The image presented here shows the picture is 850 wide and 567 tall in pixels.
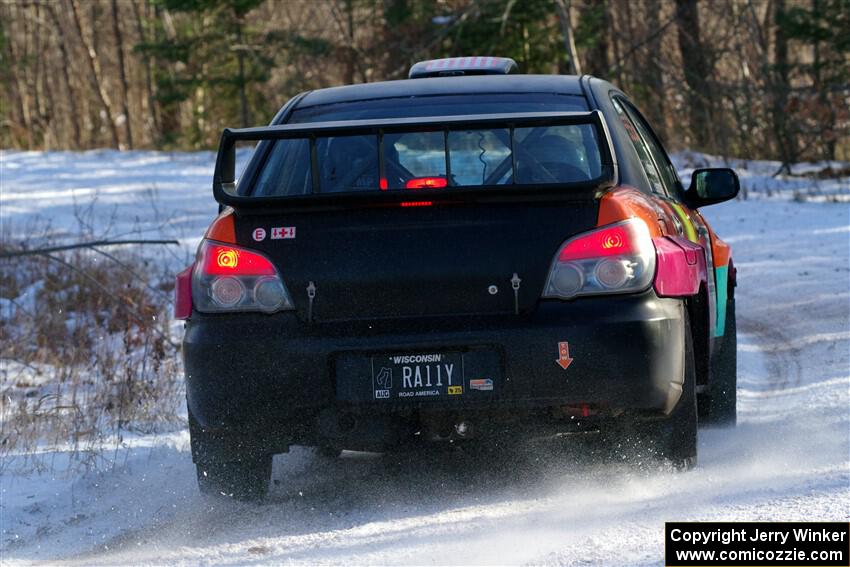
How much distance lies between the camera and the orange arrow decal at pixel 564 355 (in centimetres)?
419

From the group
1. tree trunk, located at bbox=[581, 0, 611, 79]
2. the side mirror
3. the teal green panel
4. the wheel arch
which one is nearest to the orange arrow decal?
the wheel arch

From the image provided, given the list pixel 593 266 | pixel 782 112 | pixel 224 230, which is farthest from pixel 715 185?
pixel 782 112

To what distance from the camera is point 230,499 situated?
472 centimetres

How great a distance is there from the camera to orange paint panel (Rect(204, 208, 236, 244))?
439 centimetres

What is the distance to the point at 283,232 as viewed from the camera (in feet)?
14.3

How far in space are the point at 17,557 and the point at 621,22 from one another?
Answer: 88.1 ft

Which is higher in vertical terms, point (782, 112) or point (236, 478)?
point (782, 112)

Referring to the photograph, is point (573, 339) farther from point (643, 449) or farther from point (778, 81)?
point (778, 81)

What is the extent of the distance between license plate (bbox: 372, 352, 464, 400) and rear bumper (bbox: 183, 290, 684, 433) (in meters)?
0.03

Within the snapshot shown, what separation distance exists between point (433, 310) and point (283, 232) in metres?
0.57

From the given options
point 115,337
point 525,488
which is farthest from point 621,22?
point 525,488

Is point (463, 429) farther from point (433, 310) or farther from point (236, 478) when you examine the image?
point (236, 478)

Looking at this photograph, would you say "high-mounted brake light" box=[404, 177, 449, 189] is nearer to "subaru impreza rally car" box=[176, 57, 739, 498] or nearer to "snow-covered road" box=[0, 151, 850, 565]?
"subaru impreza rally car" box=[176, 57, 739, 498]

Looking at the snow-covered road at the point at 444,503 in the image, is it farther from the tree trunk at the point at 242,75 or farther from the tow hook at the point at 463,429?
the tree trunk at the point at 242,75
